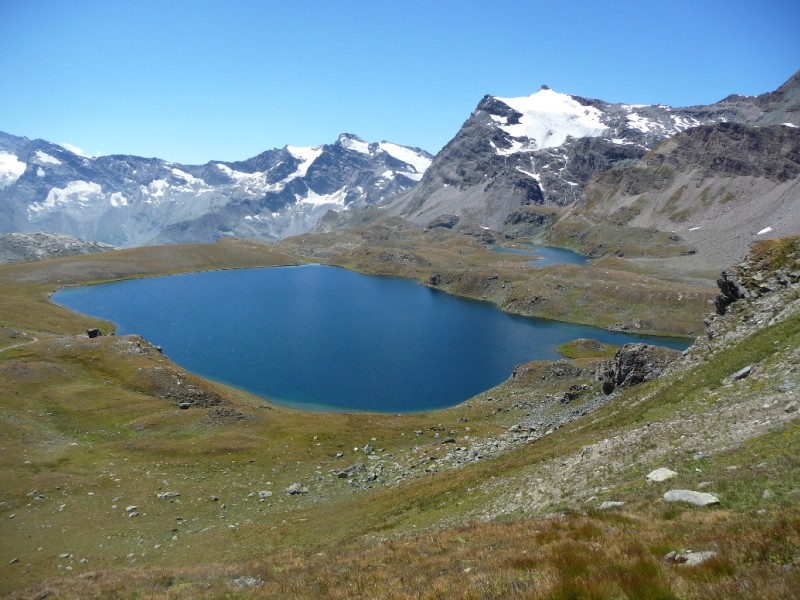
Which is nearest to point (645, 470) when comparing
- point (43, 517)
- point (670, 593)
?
point (670, 593)

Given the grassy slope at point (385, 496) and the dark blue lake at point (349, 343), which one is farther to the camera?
the dark blue lake at point (349, 343)

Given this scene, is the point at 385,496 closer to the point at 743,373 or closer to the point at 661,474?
the point at 661,474

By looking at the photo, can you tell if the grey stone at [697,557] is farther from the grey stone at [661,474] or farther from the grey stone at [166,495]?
the grey stone at [166,495]

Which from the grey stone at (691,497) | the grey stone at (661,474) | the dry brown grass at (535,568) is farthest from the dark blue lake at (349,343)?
the grey stone at (691,497)

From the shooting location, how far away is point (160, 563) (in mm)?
30875

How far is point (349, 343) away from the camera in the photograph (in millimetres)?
128250

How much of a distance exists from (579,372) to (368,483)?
49.6 m

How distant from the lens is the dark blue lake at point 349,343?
312 feet

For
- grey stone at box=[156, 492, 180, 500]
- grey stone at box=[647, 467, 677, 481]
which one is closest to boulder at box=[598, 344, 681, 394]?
grey stone at box=[647, 467, 677, 481]

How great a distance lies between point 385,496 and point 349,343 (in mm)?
90085

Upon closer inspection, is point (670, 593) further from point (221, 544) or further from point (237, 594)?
point (221, 544)

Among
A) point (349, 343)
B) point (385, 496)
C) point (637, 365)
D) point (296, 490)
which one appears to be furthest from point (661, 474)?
point (349, 343)

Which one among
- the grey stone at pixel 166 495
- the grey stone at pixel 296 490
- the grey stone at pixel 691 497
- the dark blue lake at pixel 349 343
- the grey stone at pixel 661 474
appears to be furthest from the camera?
the dark blue lake at pixel 349 343

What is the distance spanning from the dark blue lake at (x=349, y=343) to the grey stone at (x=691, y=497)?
2723 inches
